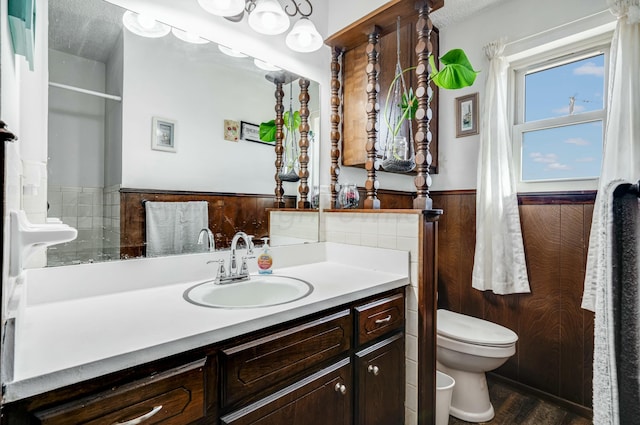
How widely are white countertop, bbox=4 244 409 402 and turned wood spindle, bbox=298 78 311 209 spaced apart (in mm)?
572

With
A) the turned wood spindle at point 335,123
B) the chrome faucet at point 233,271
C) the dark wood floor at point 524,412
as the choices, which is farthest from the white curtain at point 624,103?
the chrome faucet at point 233,271

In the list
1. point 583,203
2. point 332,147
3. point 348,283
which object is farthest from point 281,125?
point 583,203

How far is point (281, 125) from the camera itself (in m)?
1.67

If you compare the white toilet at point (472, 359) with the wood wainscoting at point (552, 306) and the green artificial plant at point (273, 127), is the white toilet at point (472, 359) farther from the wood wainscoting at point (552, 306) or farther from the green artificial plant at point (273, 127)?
the green artificial plant at point (273, 127)

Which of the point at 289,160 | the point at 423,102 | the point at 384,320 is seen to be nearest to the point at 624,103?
the point at 423,102

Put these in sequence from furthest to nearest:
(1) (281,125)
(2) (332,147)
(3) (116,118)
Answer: (2) (332,147) < (1) (281,125) < (3) (116,118)

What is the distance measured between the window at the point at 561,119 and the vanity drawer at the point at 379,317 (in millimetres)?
1335

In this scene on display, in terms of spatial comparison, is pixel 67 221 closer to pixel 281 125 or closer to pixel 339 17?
pixel 281 125

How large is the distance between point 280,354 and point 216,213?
746 millimetres

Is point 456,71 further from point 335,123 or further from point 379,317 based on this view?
point 379,317

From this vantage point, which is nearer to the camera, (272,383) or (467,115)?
(272,383)

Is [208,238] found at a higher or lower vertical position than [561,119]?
lower

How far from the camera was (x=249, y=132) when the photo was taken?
5.07ft

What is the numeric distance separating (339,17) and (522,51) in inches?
45.8
